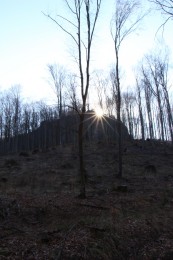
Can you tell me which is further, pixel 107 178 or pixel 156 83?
pixel 156 83

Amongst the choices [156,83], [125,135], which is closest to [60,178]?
[156,83]

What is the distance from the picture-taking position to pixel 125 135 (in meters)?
58.8

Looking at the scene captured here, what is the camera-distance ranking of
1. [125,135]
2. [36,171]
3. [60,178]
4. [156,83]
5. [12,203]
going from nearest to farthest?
[12,203]
[60,178]
[36,171]
[156,83]
[125,135]

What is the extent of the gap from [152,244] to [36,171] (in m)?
18.2

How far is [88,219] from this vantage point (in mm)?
12289

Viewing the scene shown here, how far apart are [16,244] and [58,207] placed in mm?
4417

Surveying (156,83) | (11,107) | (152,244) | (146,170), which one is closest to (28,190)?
(152,244)

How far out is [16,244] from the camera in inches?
375

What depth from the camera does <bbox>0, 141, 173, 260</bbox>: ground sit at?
9.58 m

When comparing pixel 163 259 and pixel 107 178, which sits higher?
pixel 107 178

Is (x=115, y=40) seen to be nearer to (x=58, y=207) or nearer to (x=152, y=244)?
(x=58, y=207)

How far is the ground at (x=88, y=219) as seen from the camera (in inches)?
377

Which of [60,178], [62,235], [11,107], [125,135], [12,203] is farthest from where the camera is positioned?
[11,107]

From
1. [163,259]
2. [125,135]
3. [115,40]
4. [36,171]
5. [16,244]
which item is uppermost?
[115,40]
